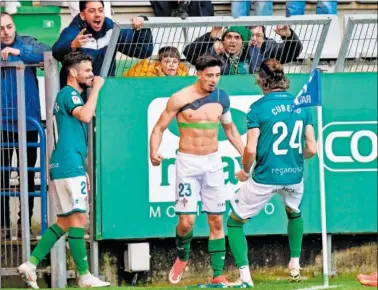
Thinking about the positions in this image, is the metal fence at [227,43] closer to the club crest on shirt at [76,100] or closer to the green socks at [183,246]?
the club crest on shirt at [76,100]

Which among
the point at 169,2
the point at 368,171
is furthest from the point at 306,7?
the point at 368,171

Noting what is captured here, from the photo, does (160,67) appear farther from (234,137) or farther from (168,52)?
(234,137)

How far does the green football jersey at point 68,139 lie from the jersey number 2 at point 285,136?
5.97 feet

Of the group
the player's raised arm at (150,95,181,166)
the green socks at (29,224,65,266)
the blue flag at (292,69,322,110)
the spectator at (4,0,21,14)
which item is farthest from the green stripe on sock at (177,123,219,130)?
the spectator at (4,0,21,14)

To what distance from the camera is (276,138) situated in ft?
49.4

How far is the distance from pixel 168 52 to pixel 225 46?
578mm

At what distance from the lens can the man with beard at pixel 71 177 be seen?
591 inches

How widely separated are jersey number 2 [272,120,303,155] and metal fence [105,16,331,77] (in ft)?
4.56

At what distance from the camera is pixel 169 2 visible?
717 inches

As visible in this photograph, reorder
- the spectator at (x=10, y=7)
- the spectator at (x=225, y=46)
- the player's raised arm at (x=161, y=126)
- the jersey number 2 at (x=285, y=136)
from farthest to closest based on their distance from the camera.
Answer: the spectator at (x=10, y=7) → the spectator at (x=225, y=46) → the player's raised arm at (x=161, y=126) → the jersey number 2 at (x=285, y=136)

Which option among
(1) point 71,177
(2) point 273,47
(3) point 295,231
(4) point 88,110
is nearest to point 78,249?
(1) point 71,177

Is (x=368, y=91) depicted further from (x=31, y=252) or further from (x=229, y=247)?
(x=31, y=252)

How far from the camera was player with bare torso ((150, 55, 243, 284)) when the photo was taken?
15.2 meters

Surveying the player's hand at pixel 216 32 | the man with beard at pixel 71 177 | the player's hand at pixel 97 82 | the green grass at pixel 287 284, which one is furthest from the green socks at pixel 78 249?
the player's hand at pixel 216 32
